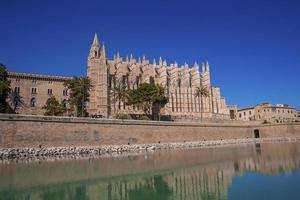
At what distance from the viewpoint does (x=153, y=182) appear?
1841 centimetres

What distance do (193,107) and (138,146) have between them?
41.1 m

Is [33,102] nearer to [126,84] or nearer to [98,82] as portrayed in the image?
[98,82]

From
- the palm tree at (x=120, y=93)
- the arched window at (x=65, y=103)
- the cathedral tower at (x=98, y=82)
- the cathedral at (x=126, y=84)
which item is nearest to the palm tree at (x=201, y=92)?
the cathedral at (x=126, y=84)

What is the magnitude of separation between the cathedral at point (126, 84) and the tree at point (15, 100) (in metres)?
0.56

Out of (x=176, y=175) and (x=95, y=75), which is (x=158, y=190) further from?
(x=95, y=75)

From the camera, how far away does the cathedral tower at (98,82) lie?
6244 centimetres

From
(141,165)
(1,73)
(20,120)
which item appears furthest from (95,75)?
(141,165)

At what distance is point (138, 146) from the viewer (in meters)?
42.9

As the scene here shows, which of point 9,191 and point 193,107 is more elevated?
point 193,107

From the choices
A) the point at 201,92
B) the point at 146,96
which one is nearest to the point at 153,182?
the point at 146,96

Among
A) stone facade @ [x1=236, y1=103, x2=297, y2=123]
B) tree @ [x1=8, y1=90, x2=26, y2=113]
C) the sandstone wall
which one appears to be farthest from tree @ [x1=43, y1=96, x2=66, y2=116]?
stone facade @ [x1=236, y1=103, x2=297, y2=123]

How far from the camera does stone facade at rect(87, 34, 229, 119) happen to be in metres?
63.9

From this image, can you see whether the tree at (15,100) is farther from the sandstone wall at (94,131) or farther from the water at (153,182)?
the water at (153,182)

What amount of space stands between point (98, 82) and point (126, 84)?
1005 cm
